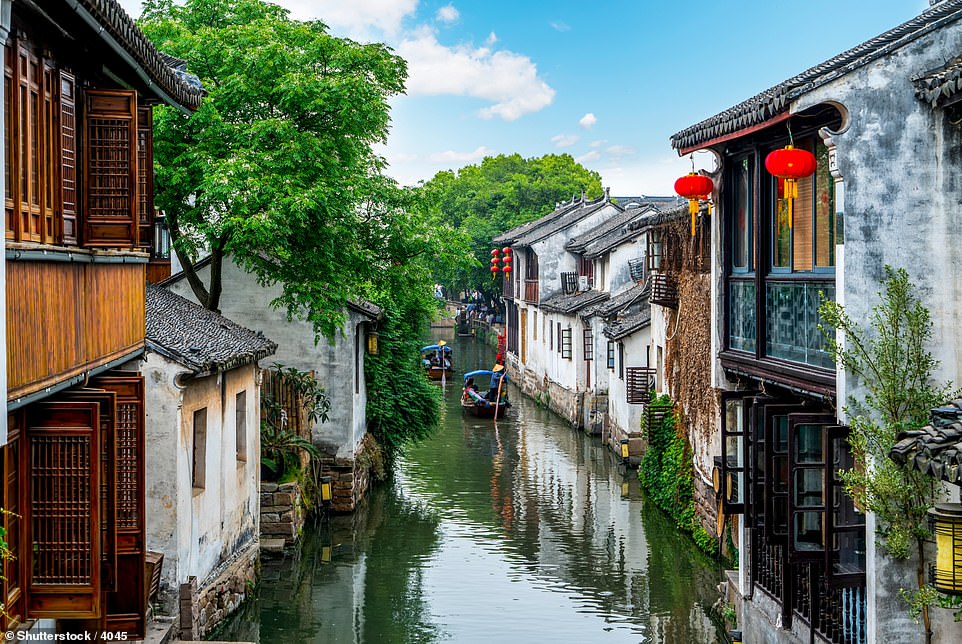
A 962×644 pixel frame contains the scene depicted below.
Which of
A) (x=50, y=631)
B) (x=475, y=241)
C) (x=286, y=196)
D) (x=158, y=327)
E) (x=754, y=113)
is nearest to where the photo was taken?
(x=50, y=631)

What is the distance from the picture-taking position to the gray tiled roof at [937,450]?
6895 mm

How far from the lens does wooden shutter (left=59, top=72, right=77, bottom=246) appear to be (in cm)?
938

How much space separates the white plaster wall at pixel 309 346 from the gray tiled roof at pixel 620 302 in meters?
10.4

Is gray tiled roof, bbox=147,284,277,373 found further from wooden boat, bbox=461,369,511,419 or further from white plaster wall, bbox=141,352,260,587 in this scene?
wooden boat, bbox=461,369,511,419

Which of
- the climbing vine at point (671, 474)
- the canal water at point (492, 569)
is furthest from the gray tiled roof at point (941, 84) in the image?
the climbing vine at point (671, 474)

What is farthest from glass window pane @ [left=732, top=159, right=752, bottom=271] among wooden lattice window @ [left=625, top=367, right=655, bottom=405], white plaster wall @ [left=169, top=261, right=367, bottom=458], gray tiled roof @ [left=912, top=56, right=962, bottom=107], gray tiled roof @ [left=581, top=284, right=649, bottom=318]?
gray tiled roof @ [left=581, top=284, right=649, bottom=318]

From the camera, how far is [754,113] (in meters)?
11.1

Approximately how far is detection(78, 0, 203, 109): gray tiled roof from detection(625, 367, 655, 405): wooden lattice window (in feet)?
58.2

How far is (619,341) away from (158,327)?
17.6m

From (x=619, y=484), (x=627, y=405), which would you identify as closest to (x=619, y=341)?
(x=627, y=405)

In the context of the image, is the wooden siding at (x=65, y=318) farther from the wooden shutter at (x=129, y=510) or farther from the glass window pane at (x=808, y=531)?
the glass window pane at (x=808, y=531)

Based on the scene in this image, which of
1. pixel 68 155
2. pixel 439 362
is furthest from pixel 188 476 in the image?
pixel 439 362

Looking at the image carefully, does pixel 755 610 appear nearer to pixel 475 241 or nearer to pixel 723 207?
pixel 723 207

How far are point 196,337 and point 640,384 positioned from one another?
14.4 meters
